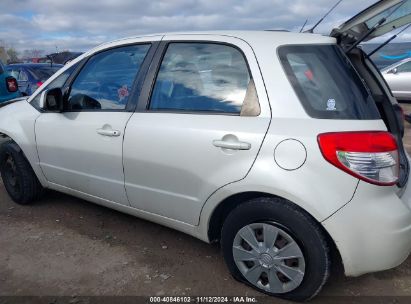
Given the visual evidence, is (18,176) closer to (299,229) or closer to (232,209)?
(232,209)

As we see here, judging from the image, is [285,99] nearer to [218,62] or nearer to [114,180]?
[218,62]

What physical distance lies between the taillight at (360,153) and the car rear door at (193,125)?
0.39 meters

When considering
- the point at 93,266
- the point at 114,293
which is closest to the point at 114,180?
the point at 93,266

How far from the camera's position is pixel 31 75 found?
9.52 meters

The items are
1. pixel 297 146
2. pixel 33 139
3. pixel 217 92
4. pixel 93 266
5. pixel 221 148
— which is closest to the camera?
pixel 297 146

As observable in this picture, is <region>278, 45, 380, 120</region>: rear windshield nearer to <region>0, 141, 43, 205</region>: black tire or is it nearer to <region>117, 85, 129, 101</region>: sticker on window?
<region>117, 85, 129, 101</region>: sticker on window

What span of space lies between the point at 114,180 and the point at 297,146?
1555mm

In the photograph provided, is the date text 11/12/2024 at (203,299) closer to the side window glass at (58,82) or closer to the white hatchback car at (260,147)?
the white hatchback car at (260,147)

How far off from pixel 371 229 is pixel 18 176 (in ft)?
11.1

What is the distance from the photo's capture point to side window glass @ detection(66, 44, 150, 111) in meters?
3.15

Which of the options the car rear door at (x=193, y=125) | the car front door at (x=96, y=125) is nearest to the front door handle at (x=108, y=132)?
the car front door at (x=96, y=125)

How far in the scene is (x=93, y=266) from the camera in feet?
10.0

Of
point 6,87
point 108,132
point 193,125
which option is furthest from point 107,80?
point 6,87

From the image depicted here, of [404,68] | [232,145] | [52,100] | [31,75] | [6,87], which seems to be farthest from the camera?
[404,68]
